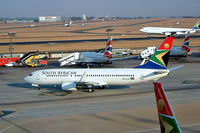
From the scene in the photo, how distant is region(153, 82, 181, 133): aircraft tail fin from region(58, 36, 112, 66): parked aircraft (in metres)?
55.2

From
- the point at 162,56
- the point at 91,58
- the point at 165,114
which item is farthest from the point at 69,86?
the point at 165,114

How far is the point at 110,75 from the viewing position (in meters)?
43.4

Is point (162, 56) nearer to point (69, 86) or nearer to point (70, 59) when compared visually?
point (69, 86)

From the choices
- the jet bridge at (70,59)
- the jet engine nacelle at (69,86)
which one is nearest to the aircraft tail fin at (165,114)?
the jet engine nacelle at (69,86)

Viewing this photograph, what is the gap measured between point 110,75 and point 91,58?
1124 inches

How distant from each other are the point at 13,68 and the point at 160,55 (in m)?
42.0

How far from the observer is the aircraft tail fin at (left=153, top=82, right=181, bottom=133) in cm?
1366

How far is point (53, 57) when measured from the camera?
88.6 meters

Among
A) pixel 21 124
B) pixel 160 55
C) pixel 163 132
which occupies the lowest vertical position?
pixel 21 124

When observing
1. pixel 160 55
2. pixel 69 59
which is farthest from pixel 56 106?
pixel 69 59

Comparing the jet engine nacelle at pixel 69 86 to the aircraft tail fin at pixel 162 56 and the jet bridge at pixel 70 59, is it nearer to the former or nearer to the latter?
the aircraft tail fin at pixel 162 56

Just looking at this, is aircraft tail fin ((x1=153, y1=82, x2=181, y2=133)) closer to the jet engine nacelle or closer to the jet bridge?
the jet engine nacelle

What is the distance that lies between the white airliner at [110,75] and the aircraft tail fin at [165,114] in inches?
1090

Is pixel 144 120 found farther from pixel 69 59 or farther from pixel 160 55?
pixel 69 59
